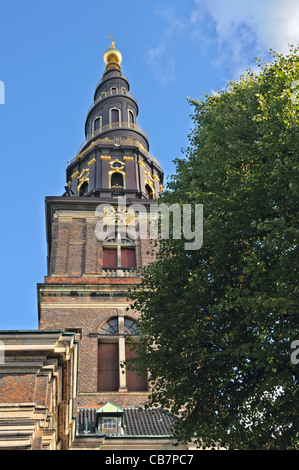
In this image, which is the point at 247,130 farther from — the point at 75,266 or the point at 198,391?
the point at 75,266

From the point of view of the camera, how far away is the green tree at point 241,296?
11.2 metres

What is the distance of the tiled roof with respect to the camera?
1993 cm

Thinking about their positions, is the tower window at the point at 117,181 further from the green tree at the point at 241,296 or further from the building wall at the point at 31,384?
the building wall at the point at 31,384

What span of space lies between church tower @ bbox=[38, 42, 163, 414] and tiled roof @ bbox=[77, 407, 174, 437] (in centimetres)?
75

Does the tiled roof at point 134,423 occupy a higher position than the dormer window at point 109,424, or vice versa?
the dormer window at point 109,424

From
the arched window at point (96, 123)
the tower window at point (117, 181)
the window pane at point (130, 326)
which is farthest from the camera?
the arched window at point (96, 123)

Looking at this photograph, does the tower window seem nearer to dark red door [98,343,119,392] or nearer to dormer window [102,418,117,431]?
dark red door [98,343,119,392]

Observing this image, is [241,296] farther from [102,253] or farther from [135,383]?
[102,253]

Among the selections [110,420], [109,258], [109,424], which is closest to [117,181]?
[109,258]

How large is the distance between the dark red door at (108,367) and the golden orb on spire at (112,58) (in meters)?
29.0

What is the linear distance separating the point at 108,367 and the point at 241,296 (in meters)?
13.6

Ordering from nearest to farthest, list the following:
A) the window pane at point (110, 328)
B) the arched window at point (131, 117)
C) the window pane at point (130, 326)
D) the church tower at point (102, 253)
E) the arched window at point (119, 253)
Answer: the church tower at point (102, 253)
the window pane at point (110, 328)
the window pane at point (130, 326)
the arched window at point (119, 253)
the arched window at point (131, 117)

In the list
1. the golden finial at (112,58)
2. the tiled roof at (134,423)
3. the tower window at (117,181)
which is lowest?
the tiled roof at (134,423)

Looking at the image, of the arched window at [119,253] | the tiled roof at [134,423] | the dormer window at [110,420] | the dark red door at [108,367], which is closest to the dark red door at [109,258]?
the arched window at [119,253]
